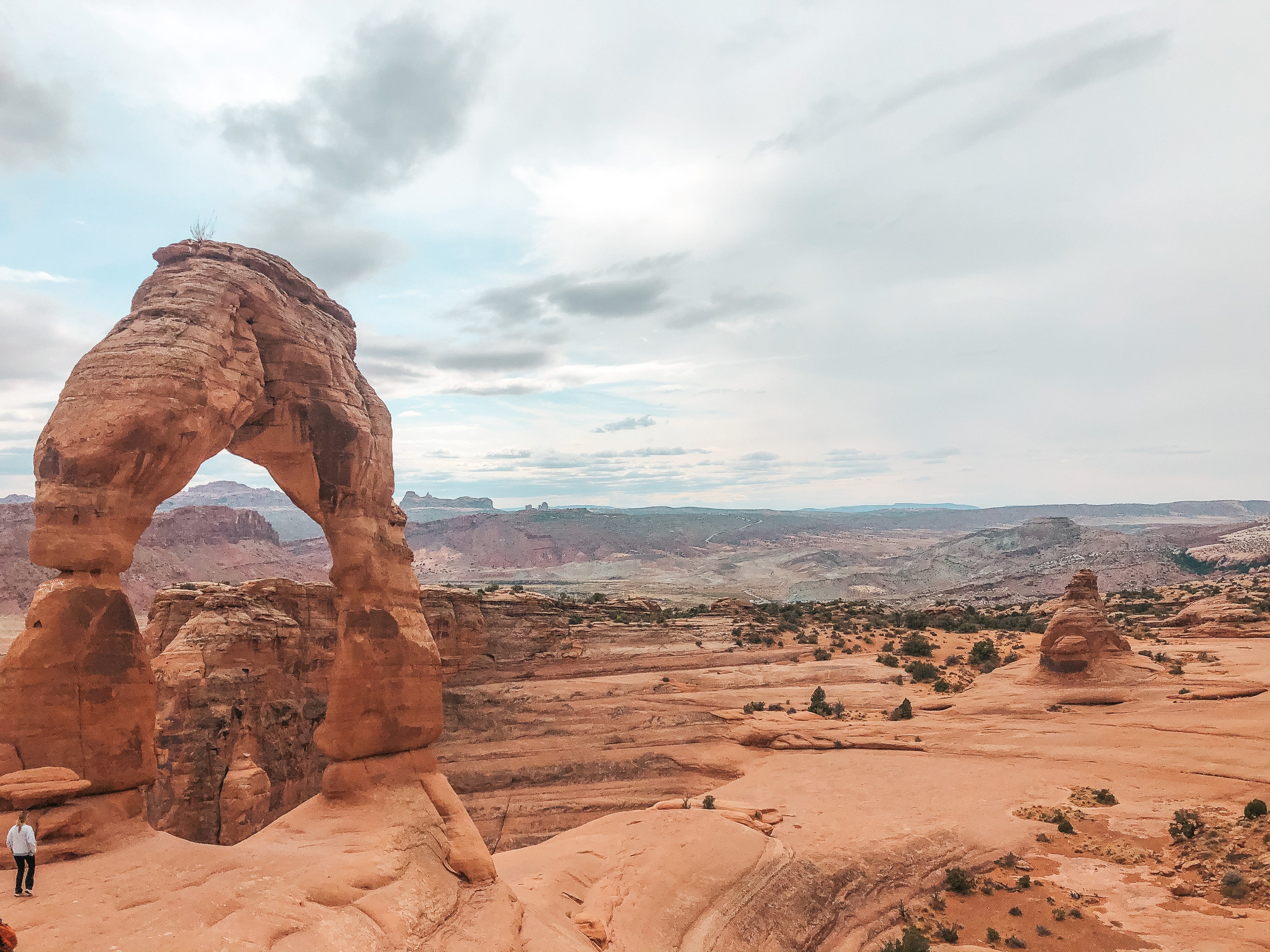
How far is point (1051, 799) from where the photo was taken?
54.2ft

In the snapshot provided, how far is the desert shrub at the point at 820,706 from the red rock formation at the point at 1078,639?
859cm

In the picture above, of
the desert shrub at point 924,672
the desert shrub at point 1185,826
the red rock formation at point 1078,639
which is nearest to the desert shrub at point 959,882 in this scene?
the desert shrub at point 1185,826

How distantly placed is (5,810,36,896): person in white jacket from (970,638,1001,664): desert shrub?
1283 inches

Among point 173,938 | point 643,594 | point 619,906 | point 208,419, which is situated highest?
point 208,419

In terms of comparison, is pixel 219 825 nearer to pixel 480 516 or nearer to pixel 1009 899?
pixel 1009 899

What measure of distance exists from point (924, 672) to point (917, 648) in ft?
14.4

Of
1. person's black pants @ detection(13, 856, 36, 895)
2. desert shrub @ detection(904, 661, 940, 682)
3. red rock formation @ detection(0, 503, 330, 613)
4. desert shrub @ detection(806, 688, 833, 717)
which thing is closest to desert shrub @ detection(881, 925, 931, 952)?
person's black pants @ detection(13, 856, 36, 895)

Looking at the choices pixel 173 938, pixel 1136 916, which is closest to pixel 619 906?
pixel 173 938

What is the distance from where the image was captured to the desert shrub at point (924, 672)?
2823cm

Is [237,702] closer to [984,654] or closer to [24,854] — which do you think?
[24,854]

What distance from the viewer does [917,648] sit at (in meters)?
32.5

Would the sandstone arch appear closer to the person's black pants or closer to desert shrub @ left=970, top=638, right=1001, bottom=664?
the person's black pants

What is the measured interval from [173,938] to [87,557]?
521cm

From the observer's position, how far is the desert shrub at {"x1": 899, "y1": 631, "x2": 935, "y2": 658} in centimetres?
3219
